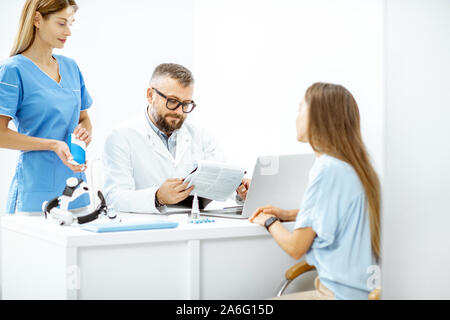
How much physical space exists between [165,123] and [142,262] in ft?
3.43

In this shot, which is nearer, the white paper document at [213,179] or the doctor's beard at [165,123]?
the white paper document at [213,179]

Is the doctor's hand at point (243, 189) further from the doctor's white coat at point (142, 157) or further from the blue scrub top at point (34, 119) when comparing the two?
the blue scrub top at point (34, 119)

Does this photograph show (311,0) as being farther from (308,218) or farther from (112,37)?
(112,37)

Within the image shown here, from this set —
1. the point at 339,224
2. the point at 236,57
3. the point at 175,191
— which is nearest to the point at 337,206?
the point at 339,224

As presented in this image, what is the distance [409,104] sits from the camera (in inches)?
60.0

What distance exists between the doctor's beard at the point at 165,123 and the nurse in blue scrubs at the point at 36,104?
452 millimetres

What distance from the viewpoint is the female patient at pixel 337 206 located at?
4.69 feet

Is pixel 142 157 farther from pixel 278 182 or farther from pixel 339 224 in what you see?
pixel 339 224

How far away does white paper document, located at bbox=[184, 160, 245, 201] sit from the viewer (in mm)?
1812

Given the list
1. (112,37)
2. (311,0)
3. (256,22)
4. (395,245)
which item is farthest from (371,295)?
(112,37)

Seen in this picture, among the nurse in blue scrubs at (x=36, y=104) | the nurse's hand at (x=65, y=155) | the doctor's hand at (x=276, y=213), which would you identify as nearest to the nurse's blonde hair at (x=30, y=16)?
the nurse in blue scrubs at (x=36, y=104)

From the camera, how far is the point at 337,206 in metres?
1.43

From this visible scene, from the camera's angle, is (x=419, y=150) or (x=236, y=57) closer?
(x=419, y=150)

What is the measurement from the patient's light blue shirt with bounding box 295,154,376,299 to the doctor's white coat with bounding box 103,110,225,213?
36.3 inches
